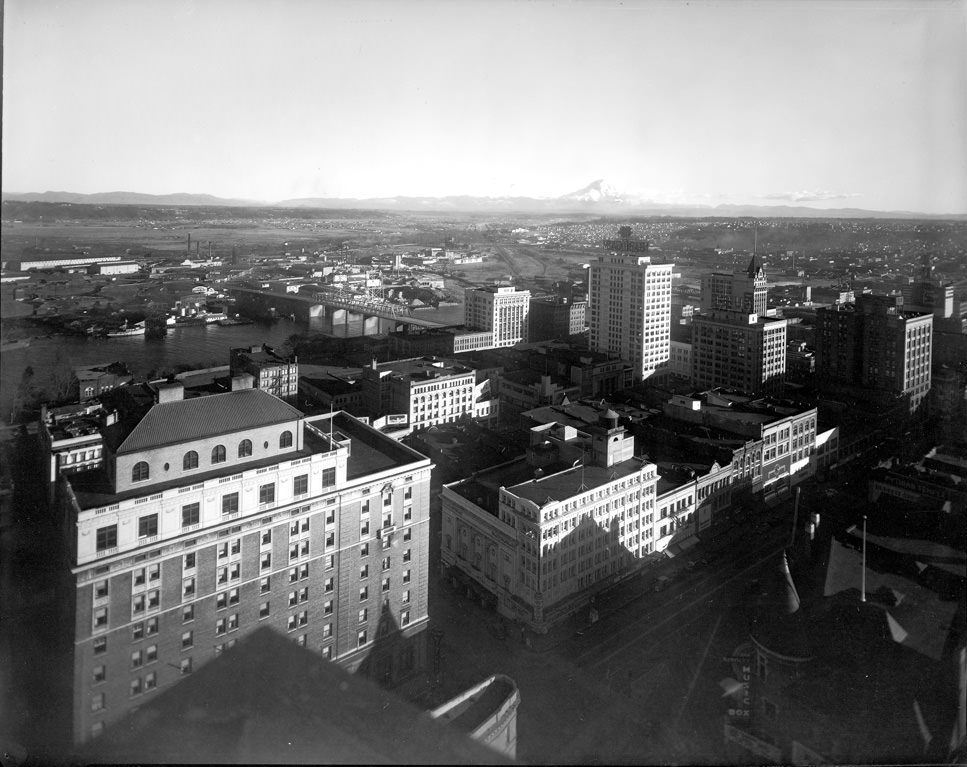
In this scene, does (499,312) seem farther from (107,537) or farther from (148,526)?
(107,537)

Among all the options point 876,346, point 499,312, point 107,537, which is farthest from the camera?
point 499,312

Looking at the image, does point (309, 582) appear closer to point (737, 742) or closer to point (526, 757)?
point (526, 757)

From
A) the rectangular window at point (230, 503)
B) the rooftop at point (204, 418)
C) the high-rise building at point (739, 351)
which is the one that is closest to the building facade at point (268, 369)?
the rooftop at point (204, 418)

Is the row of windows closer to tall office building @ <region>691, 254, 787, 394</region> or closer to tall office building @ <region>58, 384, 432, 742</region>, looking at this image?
tall office building @ <region>58, 384, 432, 742</region>

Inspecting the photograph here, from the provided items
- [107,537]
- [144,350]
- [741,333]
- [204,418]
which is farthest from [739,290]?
[107,537]

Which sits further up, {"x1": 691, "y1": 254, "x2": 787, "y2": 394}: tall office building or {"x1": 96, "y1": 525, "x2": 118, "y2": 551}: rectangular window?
{"x1": 691, "y1": 254, "x2": 787, "y2": 394}: tall office building

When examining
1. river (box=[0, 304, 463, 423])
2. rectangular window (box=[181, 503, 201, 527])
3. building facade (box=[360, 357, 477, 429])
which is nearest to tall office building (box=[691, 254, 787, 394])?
building facade (box=[360, 357, 477, 429])

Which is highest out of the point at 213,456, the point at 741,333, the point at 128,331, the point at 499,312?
the point at 499,312

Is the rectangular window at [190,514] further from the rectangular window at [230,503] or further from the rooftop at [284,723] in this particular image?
the rooftop at [284,723]
